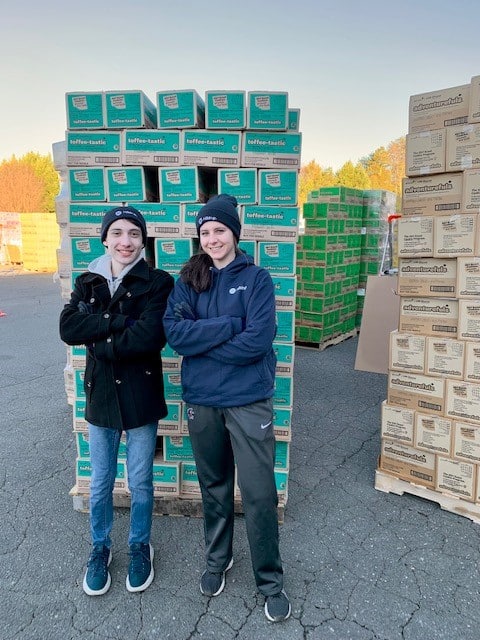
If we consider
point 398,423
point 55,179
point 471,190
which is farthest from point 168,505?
point 55,179

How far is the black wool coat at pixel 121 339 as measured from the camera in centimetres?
241

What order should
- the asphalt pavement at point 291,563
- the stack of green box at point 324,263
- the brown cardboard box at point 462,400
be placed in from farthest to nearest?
the stack of green box at point 324,263 < the brown cardboard box at point 462,400 < the asphalt pavement at point 291,563

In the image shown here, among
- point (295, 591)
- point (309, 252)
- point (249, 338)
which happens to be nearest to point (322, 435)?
point (295, 591)

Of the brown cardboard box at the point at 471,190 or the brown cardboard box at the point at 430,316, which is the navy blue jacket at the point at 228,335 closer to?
the brown cardboard box at the point at 430,316

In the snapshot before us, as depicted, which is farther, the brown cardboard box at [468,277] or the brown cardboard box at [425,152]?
the brown cardboard box at [425,152]

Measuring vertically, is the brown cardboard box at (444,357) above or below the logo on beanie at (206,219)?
below

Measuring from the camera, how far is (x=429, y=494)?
348 cm

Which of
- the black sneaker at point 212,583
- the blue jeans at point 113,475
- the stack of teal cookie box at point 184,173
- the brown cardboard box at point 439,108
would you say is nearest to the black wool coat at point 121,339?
the blue jeans at point 113,475

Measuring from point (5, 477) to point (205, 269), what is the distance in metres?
2.80

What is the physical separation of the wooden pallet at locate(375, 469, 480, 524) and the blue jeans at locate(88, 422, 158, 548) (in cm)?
194

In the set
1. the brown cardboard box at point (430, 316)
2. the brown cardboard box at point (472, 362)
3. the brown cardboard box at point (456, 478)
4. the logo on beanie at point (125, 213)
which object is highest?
the logo on beanie at point (125, 213)

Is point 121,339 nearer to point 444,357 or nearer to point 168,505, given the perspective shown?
point 168,505

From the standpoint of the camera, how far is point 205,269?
238 cm

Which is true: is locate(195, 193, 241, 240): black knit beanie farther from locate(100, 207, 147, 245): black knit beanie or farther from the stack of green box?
the stack of green box
